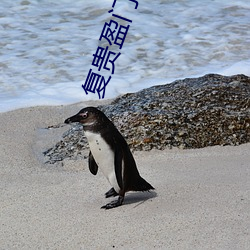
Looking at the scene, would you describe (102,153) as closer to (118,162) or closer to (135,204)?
(118,162)

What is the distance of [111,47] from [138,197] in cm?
521

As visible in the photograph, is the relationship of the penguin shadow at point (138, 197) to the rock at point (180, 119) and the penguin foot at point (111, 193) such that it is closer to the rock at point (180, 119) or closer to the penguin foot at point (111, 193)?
the penguin foot at point (111, 193)

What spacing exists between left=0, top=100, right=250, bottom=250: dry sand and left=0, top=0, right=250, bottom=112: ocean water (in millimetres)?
2045

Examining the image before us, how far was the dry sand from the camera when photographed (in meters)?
3.51

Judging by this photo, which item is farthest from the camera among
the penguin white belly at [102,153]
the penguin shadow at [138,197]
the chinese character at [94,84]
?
the chinese character at [94,84]

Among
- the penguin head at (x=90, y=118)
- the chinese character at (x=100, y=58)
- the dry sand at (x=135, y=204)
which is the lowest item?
the chinese character at (x=100, y=58)

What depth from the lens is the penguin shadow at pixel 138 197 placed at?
3.97m

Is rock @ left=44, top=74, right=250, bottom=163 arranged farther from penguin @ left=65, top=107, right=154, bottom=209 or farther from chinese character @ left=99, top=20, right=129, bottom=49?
chinese character @ left=99, top=20, right=129, bottom=49

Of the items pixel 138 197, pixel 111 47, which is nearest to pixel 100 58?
pixel 111 47

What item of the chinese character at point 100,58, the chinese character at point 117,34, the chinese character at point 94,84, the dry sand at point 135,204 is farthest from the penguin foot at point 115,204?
the chinese character at point 117,34

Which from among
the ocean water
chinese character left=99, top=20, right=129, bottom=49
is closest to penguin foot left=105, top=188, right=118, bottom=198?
the ocean water

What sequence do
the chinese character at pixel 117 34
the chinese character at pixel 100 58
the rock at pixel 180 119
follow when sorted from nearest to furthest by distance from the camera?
the rock at pixel 180 119 → the chinese character at pixel 100 58 → the chinese character at pixel 117 34

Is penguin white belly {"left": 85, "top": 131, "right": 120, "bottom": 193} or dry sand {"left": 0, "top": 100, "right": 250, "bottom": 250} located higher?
penguin white belly {"left": 85, "top": 131, "right": 120, "bottom": 193}

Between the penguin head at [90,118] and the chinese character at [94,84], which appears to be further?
the chinese character at [94,84]
